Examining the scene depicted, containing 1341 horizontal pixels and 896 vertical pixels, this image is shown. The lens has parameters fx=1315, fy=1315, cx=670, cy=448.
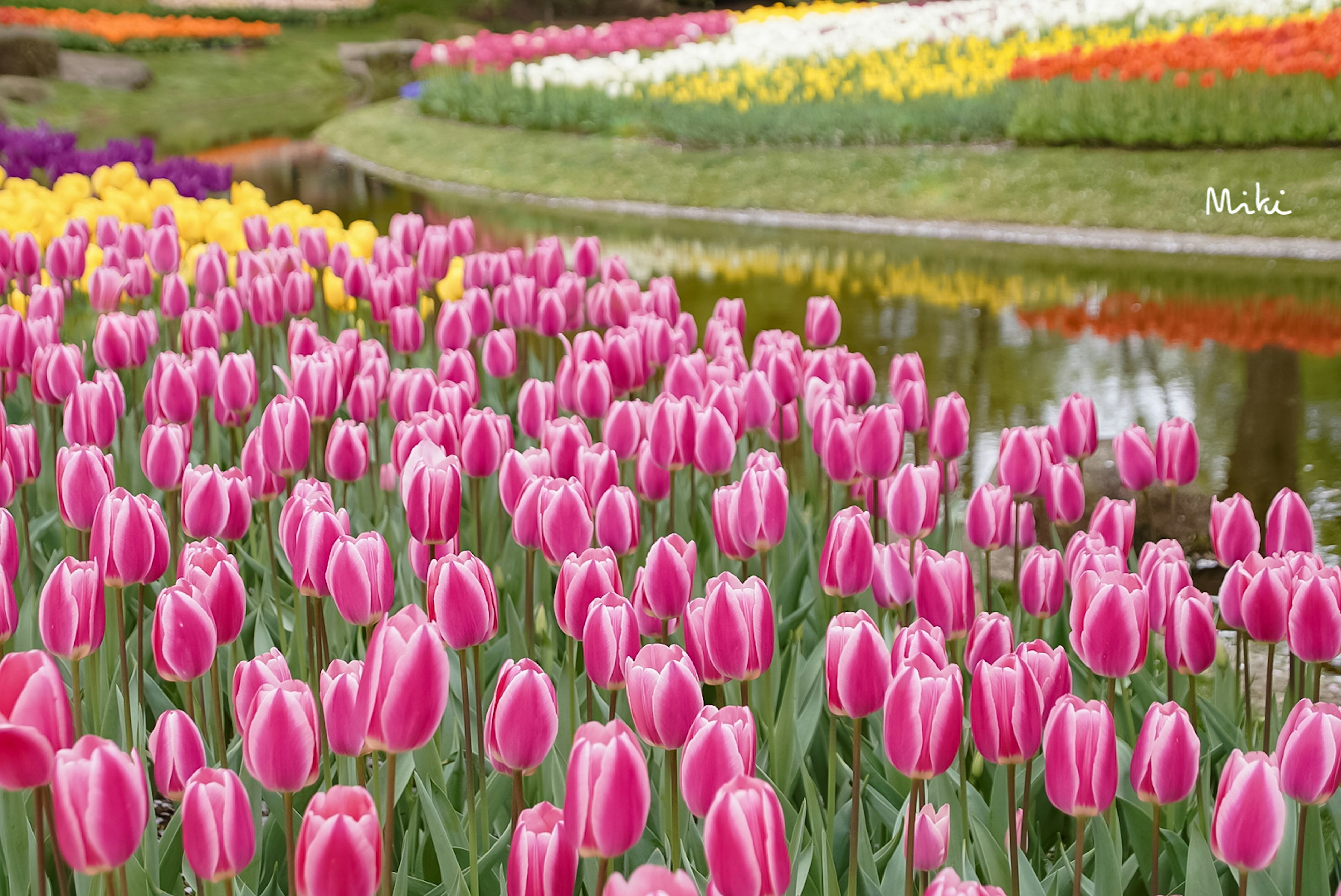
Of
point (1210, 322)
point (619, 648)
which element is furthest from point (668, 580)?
Result: point (1210, 322)

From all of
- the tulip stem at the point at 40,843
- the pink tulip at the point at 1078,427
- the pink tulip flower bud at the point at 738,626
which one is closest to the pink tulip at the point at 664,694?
the pink tulip flower bud at the point at 738,626

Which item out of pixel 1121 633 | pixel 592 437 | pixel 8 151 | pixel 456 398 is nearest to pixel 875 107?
pixel 8 151

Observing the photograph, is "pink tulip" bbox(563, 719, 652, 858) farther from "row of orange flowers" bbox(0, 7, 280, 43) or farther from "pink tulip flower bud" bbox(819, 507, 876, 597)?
"row of orange flowers" bbox(0, 7, 280, 43)

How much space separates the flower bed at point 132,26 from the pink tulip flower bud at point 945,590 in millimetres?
25301

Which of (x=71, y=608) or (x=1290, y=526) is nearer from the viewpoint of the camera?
(x=71, y=608)

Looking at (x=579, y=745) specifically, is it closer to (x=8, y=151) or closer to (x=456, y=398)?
(x=456, y=398)

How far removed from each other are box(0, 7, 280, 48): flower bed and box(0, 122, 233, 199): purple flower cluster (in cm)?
1696

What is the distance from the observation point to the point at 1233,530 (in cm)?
219

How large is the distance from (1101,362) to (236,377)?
5020mm

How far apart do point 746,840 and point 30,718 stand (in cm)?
69

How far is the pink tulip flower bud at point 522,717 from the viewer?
1.36m

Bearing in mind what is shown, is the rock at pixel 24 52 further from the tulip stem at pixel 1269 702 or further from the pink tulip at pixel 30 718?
the tulip stem at pixel 1269 702

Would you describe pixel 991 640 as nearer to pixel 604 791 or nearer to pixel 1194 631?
pixel 1194 631

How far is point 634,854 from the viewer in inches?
71.7
